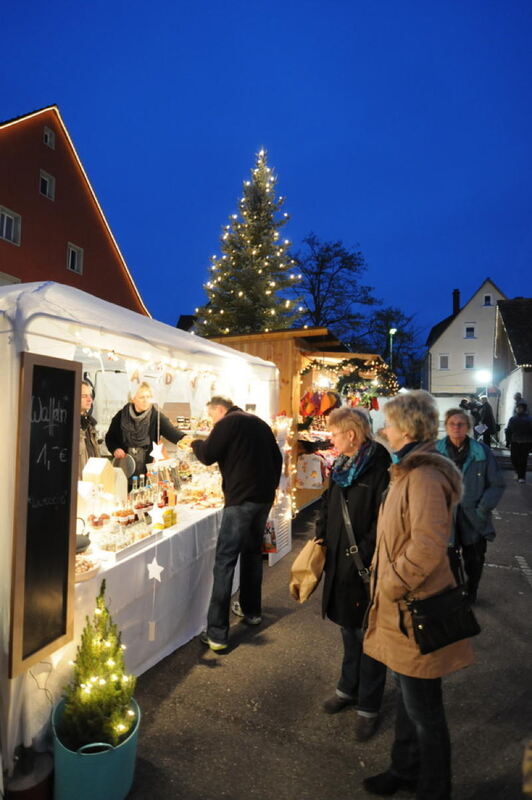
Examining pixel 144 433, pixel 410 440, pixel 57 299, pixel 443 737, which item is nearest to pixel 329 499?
pixel 410 440

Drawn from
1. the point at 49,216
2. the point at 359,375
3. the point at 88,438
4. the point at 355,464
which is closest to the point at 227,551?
the point at 355,464

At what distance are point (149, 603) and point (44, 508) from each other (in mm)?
1350

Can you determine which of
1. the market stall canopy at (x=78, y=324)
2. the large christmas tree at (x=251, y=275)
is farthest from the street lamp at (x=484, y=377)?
the market stall canopy at (x=78, y=324)

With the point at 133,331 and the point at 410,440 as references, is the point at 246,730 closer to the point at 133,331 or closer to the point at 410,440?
the point at 410,440

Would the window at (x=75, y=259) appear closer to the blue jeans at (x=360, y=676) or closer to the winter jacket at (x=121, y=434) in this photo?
the winter jacket at (x=121, y=434)

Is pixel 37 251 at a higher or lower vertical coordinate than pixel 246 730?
higher

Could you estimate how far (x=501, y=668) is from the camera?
3.63 m

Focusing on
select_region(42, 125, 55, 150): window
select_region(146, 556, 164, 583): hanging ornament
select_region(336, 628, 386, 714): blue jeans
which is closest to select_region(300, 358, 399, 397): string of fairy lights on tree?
select_region(146, 556, 164, 583): hanging ornament

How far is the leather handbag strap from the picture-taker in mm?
2744

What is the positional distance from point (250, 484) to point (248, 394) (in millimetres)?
2795

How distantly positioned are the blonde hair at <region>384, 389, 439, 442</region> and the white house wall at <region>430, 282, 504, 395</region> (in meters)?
34.3

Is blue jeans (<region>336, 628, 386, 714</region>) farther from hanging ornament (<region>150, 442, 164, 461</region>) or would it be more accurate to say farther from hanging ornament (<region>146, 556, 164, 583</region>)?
hanging ornament (<region>150, 442, 164, 461</region>)

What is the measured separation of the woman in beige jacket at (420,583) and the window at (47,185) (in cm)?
1705

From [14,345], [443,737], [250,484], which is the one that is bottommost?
[443,737]
